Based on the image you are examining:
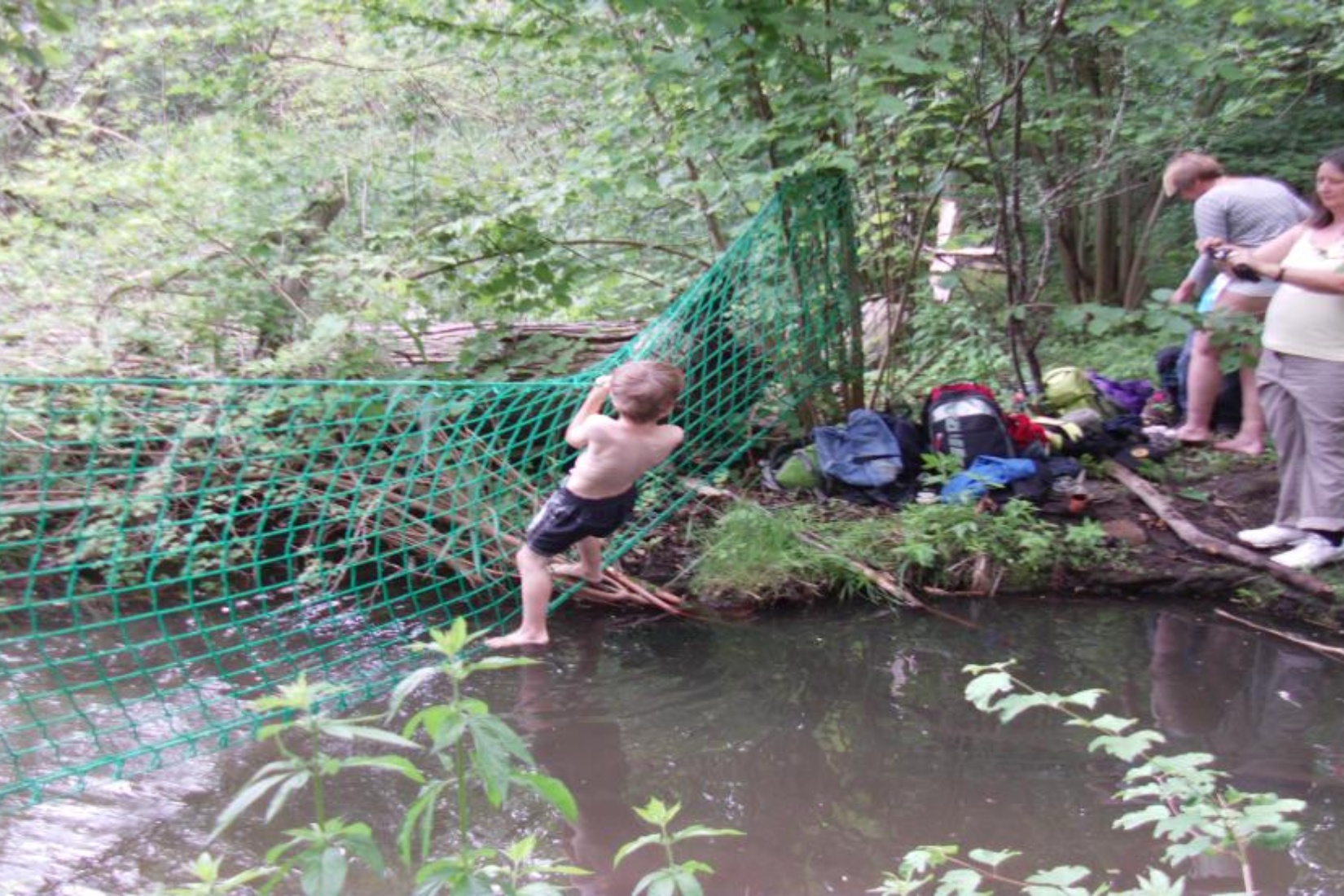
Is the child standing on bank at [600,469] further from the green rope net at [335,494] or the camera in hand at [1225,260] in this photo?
the camera in hand at [1225,260]

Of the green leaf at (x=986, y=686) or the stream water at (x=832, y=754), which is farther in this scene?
the stream water at (x=832, y=754)

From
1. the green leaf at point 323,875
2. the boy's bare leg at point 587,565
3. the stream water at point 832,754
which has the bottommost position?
the stream water at point 832,754

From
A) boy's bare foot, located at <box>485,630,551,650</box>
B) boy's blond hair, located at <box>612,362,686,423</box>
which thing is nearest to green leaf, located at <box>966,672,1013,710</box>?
boy's blond hair, located at <box>612,362,686,423</box>

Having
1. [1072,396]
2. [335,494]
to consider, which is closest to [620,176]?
[335,494]

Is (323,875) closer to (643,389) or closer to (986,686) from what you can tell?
(986,686)

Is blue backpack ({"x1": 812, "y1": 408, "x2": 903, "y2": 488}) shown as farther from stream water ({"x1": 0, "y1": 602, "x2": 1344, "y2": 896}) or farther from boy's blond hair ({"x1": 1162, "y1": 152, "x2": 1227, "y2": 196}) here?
boy's blond hair ({"x1": 1162, "y1": 152, "x2": 1227, "y2": 196})

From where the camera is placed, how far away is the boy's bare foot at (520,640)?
371 cm

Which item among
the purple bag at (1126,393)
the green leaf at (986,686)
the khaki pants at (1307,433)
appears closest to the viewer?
the green leaf at (986,686)

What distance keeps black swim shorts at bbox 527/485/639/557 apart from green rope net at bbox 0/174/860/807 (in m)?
0.30

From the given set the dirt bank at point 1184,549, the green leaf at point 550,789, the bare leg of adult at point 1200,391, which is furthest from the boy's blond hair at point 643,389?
the bare leg of adult at point 1200,391

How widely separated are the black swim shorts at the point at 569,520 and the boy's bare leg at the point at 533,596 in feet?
0.13

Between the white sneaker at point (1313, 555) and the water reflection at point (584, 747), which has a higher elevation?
the white sneaker at point (1313, 555)

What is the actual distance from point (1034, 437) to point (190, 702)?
348cm

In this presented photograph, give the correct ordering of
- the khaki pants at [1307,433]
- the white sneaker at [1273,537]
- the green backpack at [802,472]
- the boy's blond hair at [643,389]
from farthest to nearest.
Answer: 1. the green backpack at [802,472]
2. the white sneaker at [1273,537]
3. the khaki pants at [1307,433]
4. the boy's blond hair at [643,389]
